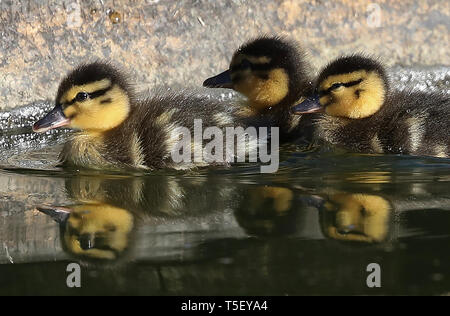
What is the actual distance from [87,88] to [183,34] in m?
1.15

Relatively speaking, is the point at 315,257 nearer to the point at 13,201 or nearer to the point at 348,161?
the point at 13,201

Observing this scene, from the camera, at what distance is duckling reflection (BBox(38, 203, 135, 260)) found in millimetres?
2426

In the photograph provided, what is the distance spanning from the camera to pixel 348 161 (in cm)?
366

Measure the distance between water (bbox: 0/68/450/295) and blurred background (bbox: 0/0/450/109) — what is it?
991 millimetres

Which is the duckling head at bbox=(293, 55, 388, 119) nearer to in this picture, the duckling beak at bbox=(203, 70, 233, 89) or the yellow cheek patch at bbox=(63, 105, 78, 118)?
the duckling beak at bbox=(203, 70, 233, 89)

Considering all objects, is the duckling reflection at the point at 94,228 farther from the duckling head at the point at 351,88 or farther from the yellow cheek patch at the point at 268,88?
the yellow cheek patch at the point at 268,88

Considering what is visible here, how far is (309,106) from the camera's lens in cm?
392

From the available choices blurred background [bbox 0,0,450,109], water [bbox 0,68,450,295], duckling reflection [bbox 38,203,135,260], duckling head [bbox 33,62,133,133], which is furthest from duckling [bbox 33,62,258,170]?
blurred background [bbox 0,0,450,109]

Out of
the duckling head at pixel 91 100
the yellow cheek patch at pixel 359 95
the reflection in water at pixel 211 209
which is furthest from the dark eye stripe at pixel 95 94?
the yellow cheek patch at pixel 359 95

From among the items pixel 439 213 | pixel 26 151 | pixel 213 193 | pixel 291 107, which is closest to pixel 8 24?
pixel 26 151

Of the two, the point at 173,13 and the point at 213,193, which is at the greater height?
the point at 173,13

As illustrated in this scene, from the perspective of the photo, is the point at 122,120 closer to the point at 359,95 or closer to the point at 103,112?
the point at 103,112

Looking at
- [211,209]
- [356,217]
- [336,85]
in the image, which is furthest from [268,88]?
[356,217]

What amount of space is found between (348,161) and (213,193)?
80cm
